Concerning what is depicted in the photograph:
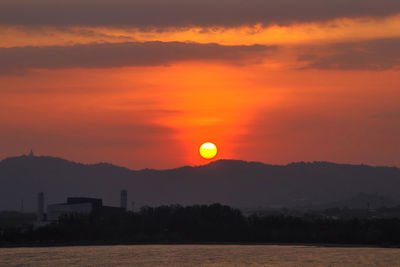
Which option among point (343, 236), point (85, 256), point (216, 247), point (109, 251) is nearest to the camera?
point (85, 256)

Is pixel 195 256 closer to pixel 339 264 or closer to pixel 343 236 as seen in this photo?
pixel 339 264

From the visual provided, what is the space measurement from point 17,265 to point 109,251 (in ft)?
128

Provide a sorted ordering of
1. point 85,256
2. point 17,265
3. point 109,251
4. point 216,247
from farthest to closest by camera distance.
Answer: point 216,247 → point 109,251 → point 85,256 → point 17,265

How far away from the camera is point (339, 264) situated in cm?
13525

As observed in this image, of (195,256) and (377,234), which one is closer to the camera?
(195,256)

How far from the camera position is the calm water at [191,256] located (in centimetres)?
13738

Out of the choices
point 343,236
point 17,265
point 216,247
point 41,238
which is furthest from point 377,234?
point 17,265

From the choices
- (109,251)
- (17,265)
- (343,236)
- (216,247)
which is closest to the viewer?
(17,265)

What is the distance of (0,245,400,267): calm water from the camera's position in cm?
13738

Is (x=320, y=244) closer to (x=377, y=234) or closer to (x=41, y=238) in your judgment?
(x=377, y=234)

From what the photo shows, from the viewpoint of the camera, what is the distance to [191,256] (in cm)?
15338

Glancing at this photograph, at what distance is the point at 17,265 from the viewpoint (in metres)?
132

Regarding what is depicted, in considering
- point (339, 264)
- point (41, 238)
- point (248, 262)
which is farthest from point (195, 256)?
point (41, 238)

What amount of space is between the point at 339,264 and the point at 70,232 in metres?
78.0
